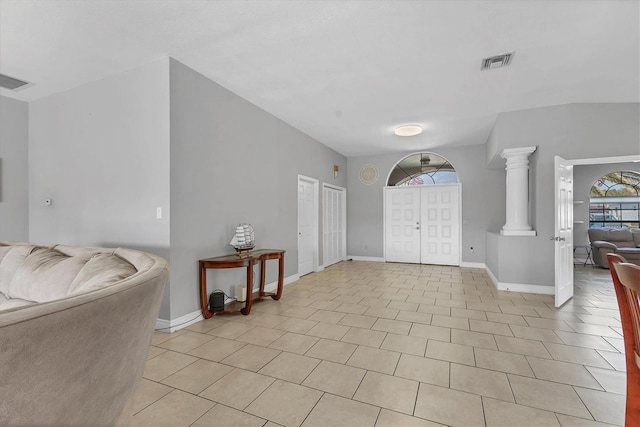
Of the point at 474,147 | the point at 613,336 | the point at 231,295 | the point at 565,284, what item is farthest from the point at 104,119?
the point at 474,147

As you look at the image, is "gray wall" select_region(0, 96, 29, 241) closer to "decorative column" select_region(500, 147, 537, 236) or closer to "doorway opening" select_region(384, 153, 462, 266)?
"doorway opening" select_region(384, 153, 462, 266)

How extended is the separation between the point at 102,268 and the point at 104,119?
107 inches

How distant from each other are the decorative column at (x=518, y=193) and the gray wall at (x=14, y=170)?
6.94 m

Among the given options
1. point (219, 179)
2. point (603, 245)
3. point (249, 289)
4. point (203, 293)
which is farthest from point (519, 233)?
point (203, 293)

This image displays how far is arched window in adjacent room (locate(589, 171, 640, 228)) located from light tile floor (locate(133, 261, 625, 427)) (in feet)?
17.0

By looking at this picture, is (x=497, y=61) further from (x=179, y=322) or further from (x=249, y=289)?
(x=179, y=322)

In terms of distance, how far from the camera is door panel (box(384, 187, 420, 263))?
7.06m

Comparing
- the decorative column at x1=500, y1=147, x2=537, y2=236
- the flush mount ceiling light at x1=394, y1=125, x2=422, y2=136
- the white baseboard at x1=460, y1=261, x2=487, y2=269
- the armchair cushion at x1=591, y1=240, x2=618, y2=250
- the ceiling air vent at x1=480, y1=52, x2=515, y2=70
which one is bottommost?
the white baseboard at x1=460, y1=261, x2=487, y2=269

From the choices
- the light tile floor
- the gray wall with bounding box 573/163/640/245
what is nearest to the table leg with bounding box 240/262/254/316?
the light tile floor

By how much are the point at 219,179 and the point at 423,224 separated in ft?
16.7

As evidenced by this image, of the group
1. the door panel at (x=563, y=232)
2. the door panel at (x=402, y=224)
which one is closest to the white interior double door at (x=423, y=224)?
the door panel at (x=402, y=224)

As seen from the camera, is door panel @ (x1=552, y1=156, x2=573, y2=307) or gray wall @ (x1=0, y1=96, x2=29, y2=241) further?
gray wall @ (x1=0, y1=96, x2=29, y2=241)

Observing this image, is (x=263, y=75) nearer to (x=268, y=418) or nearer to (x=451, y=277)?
(x=268, y=418)

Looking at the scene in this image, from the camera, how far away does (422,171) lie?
7.09 m
